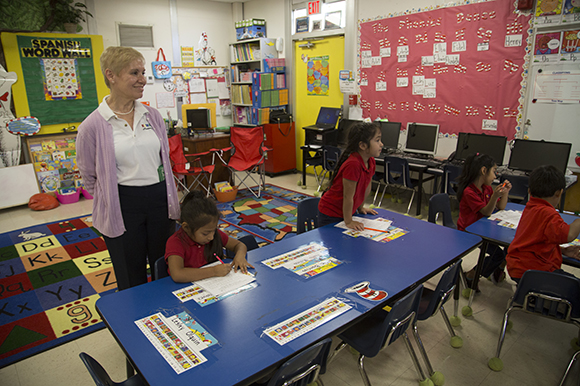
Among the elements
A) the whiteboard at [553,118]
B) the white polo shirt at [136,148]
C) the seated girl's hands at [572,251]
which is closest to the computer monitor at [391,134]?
the whiteboard at [553,118]

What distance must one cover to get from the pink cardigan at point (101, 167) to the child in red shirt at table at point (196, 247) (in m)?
0.34

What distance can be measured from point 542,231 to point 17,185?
6201 mm

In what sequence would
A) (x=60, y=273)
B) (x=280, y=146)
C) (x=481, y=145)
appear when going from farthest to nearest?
(x=280, y=146), (x=481, y=145), (x=60, y=273)

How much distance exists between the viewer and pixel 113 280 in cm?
339

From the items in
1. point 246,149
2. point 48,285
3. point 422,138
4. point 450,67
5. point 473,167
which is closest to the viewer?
point 473,167

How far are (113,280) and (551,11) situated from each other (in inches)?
203

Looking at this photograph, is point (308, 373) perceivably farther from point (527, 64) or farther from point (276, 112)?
point (276, 112)

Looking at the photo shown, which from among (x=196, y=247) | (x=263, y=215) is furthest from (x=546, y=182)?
(x=263, y=215)

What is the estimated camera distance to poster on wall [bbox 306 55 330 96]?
21.6 feet

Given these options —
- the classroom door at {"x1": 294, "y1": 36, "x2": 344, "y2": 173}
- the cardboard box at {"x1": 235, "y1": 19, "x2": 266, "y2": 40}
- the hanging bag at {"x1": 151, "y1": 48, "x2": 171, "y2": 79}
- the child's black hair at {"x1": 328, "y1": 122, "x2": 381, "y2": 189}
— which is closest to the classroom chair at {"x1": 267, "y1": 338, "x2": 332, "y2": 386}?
the child's black hair at {"x1": 328, "y1": 122, "x2": 381, "y2": 189}

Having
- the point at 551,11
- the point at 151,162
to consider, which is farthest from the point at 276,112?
the point at 151,162

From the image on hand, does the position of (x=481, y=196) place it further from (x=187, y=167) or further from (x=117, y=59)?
(x=187, y=167)

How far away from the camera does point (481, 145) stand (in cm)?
458

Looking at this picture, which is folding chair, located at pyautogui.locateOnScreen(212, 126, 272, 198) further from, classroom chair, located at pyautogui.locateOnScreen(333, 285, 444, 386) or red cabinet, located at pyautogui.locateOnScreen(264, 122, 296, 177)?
classroom chair, located at pyautogui.locateOnScreen(333, 285, 444, 386)
